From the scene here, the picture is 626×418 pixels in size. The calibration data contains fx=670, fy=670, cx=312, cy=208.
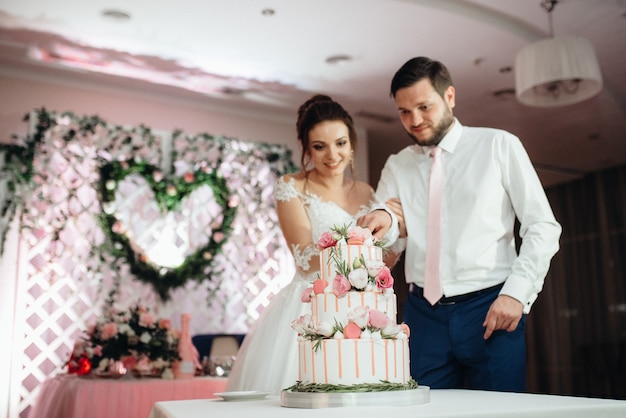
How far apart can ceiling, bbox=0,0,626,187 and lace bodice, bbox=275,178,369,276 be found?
2.01 m

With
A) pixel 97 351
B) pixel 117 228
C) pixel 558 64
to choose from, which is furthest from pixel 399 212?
pixel 117 228

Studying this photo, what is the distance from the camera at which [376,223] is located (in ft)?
6.73

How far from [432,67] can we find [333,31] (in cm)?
269

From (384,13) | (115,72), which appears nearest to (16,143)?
(115,72)

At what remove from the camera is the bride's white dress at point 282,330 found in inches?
98.3

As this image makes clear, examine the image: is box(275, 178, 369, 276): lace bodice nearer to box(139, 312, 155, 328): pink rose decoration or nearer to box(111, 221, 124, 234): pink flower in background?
box(139, 312, 155, 328): pink rose decoration

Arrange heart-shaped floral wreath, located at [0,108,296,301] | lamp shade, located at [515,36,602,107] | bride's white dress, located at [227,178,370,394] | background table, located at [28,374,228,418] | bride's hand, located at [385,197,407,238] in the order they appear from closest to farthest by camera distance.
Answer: bride's hand, located at [385,197,407,238]
bride's white dress, located at [227,178,370,394]
background table, located at [28,374,228,418]
lamp shade, located at [515,36,602,107]
heart-shaped floral wreath, located at [0,108,296,301]

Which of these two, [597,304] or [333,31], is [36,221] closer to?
[333,31]

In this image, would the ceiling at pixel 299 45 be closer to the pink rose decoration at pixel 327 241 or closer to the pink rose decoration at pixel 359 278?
Answer: the pink rose decoration at pixel 327 241

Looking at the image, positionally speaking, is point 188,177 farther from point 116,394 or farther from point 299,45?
point 116,394

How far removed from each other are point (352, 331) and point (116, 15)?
361cm

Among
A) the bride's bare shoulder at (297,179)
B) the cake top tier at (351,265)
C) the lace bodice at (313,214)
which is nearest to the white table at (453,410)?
the cake top tier at (351,265)

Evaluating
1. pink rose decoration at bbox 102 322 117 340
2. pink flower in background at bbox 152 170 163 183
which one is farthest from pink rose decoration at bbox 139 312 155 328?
pink flower in background at bbox 152 170 163 183

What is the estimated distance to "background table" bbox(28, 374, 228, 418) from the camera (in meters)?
3.16
